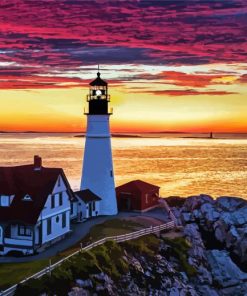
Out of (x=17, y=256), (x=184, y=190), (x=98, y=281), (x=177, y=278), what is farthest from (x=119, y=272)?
(x=184, y=190)

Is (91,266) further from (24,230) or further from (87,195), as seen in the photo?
(87,195)

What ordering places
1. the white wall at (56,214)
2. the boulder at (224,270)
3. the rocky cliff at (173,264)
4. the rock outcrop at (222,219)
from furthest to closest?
the rock outcrop at (222,219), the boulder at (224,270), the white wall at (56,214), the rocky cliff at (173,264)

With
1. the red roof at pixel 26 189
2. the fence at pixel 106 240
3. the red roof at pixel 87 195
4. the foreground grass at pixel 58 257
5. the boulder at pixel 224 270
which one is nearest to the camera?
the fence at pixel 106 240

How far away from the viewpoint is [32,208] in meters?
35.5

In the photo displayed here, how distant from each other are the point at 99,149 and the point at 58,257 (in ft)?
51.8

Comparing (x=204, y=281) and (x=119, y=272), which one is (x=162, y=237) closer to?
(x=204, y=281)

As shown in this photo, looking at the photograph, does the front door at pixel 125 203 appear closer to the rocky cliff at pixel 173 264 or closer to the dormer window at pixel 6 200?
the rocky cliff at pixel 173 264

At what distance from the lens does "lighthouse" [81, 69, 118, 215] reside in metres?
45.9

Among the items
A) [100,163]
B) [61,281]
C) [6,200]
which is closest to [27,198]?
[6,200]

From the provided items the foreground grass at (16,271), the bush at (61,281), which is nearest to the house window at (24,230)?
the foreground grass at (16,271)

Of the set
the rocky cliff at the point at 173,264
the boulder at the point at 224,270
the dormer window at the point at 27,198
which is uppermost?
the dormer window at the point at 27,198

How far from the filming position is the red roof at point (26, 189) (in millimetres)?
35281

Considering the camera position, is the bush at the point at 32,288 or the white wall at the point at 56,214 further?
the white wall at the point at 56,214

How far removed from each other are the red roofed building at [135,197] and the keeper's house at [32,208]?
10847mm
